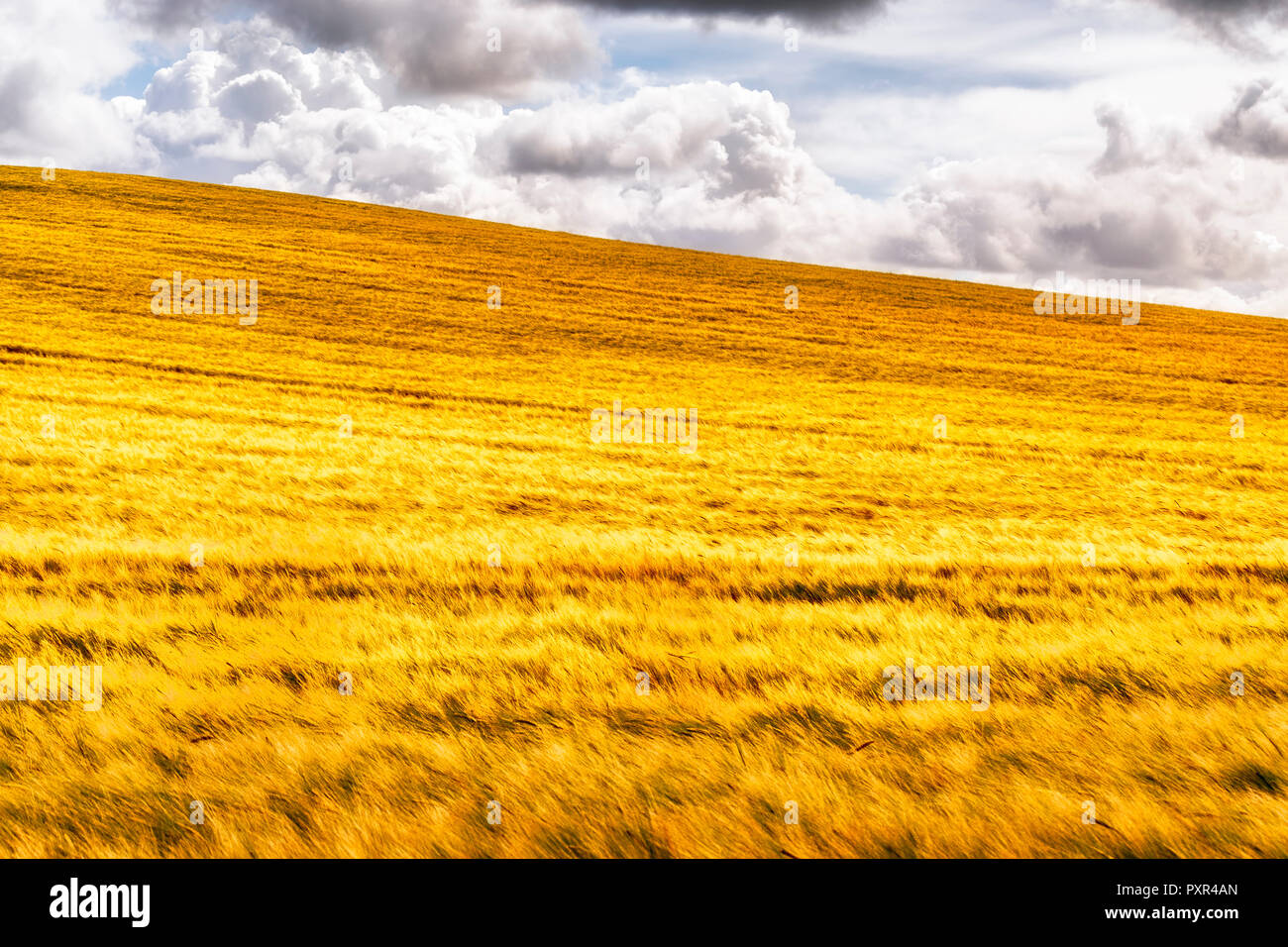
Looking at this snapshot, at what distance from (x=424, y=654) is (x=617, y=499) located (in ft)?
26.4

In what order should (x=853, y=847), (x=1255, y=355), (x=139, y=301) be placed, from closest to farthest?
(x=853, y=847) → (x=139, y=301) → (x=1255, y=355)

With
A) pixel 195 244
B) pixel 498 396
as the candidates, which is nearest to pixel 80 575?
pixel 498 396

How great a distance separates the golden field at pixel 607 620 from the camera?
339 cm

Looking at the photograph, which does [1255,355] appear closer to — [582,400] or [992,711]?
[582,400]

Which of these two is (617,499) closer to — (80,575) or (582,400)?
(80,575)

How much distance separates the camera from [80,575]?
274 inches

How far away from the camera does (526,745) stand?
3.98 meters

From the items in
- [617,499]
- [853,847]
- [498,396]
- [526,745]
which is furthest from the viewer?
[498,396]

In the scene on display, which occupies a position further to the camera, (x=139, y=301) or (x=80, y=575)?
(x=139, y=301)

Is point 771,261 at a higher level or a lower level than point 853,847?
higher

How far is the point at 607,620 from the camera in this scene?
19.6 feet

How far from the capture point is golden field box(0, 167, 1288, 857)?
11.1 ft
